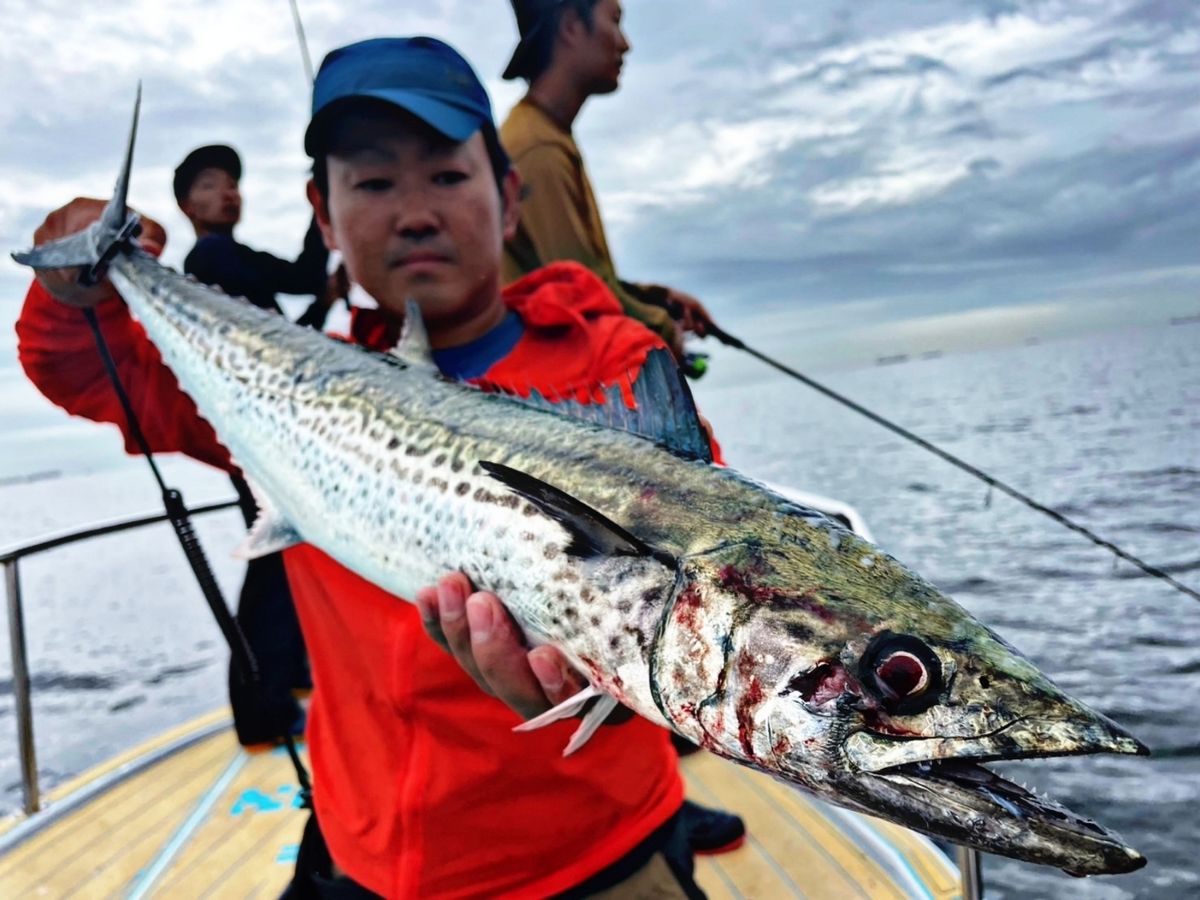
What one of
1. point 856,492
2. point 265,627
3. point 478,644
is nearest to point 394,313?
point 478,644

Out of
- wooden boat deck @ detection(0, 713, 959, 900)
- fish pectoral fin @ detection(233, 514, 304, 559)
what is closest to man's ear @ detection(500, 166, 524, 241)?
fish pectoral fin @ detection(233, 514, 304, 559)

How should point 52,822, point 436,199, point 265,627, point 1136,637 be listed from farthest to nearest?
1. point 1136,637
2. point 265,627
3. point 52,822
4. point 436,199

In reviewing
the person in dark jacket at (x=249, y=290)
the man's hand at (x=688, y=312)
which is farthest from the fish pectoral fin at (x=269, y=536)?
the man's hand at (x=688, y=312)

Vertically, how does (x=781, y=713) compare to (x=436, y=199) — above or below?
below

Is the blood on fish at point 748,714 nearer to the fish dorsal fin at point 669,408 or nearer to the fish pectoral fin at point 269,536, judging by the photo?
the fish dorsal fin at point 669,408

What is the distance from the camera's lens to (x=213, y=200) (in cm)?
378

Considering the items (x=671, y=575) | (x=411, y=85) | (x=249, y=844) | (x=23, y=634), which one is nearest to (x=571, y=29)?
(x=411, y=85)

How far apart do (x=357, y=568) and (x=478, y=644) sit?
43 centimetres

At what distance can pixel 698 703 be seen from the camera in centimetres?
105

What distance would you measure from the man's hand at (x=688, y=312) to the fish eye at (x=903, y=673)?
272cm

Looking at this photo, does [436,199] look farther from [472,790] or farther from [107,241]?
[472,790]

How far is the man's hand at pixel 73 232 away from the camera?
194cm

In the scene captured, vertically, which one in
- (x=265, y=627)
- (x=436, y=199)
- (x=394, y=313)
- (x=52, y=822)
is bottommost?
(x=52, y=822)

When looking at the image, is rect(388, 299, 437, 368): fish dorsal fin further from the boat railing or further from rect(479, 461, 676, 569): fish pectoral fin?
the boat railing
